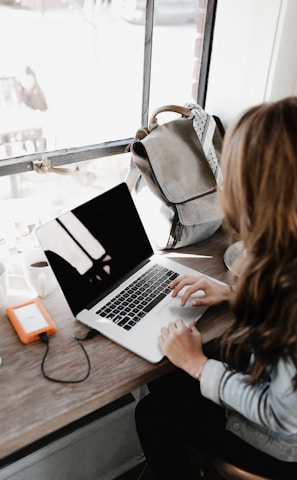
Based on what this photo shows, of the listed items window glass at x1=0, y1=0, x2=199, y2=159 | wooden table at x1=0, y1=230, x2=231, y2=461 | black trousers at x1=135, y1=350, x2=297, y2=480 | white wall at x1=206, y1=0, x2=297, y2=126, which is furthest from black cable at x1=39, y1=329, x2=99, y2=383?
white wall at x1=206, y1=0, x2=297, y2=126

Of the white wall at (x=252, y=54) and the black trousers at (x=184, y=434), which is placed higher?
the white wall at (x=252, y=54)

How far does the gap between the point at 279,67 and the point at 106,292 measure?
2.83ft

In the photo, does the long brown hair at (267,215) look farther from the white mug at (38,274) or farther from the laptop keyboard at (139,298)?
the white mug at (38,274)

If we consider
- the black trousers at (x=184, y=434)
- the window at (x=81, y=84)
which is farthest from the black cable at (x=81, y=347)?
the window at (x=81, y=84)

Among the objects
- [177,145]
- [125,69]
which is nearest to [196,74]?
[125,69]

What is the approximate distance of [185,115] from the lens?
4.10ft

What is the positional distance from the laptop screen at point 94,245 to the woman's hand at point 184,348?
0.20 meters

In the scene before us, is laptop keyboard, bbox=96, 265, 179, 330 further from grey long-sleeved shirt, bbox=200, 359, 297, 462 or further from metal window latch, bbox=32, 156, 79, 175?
metal window latch, bbox=32, 156, 79, 175

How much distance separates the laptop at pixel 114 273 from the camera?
0.91 meters

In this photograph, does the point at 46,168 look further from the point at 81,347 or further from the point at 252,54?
the point at 252,54

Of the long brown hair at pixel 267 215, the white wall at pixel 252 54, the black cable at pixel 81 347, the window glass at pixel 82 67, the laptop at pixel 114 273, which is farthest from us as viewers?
the white wall at pixel 252 54

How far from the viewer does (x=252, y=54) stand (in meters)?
1.31

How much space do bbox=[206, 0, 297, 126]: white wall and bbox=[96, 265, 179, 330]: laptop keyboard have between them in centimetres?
65

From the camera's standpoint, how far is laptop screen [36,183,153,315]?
0.92 meters
